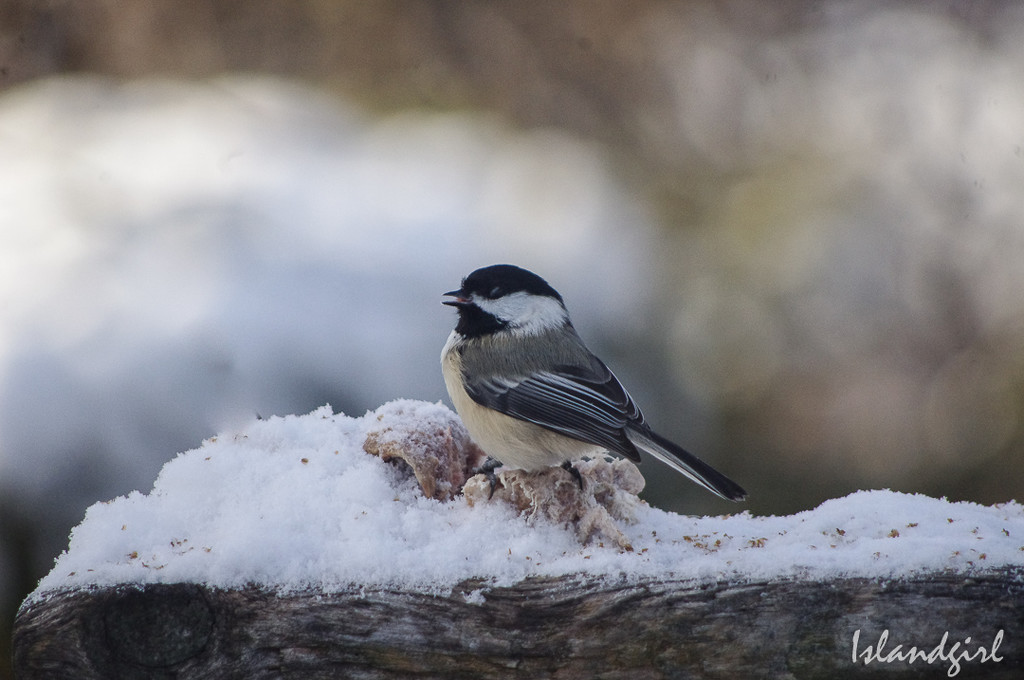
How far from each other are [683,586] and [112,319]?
6.13 feet

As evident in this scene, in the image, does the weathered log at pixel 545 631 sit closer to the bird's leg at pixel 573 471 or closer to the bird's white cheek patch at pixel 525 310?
the bird's leg at pixel 573 471

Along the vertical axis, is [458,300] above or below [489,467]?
above

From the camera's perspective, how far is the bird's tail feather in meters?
1.35

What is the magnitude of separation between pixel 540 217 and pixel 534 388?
4.88 ft

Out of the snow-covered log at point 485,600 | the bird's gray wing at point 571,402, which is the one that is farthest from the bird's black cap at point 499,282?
the snow-covered log at point 485,600

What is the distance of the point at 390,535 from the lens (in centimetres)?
123

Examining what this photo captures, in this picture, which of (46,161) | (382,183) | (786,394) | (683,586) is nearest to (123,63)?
(46,161)

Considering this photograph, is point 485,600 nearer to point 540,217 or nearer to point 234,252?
point 234,252

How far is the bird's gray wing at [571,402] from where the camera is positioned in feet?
4.76

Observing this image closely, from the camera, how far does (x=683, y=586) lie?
1.08 metres

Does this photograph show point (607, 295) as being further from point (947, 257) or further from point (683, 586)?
point (683, 586)
